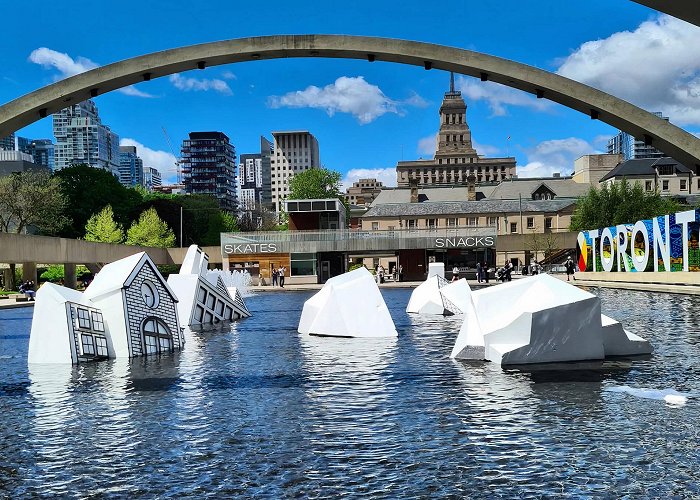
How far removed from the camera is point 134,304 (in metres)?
16.5

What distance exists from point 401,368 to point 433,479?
6.99 metres

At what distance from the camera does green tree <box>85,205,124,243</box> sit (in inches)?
3204

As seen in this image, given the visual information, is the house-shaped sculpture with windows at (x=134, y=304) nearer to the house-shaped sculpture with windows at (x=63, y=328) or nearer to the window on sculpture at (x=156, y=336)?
the window on sculpture at (x=156, y=336)

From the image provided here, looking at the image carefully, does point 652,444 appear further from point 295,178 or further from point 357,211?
point 357,211

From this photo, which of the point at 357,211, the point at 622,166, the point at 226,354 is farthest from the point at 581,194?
the point at 226,354

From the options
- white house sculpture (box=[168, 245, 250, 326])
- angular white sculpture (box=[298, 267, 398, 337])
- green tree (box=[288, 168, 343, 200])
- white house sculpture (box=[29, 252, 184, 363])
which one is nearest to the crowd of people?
white house sculpture (box=[168, 245, 250, 326])

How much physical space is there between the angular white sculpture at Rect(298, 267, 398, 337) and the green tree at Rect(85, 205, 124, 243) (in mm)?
64658

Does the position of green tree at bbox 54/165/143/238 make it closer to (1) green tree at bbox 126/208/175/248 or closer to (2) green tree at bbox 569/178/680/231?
(1) green tree at bbox 126/208/175/248

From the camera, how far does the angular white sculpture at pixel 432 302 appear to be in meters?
28.3

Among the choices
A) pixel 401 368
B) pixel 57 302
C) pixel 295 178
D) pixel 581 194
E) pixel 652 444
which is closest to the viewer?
pixel 652 444

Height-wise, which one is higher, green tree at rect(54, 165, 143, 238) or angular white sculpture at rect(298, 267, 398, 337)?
green tree at rect(54, 165, 143, 238)

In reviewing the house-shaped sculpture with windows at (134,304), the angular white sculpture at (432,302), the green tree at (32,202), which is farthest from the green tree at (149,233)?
the house-shaped sculpture with windows at (134,304)

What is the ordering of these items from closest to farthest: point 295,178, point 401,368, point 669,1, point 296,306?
point 669,1, point 401,368, point 296,306, point 295,178

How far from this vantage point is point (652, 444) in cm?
834
